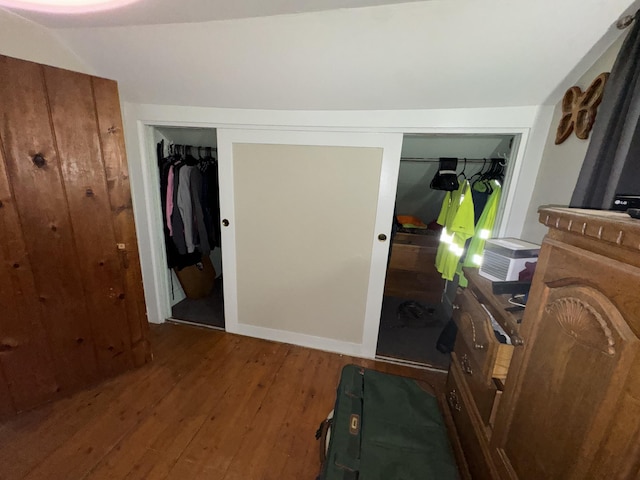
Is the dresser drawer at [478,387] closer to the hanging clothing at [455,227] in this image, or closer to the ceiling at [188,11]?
the hanging clothing at [455,227]

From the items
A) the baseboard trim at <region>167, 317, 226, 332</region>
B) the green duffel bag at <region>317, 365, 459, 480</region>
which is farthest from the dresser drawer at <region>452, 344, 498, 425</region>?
the baseboard trim at <region>167, 317, 226, 332</region>

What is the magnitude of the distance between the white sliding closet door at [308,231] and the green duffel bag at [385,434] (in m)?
0.71

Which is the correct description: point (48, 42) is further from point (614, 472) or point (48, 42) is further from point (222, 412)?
point (614, 472)

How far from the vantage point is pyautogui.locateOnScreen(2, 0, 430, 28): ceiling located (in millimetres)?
1025

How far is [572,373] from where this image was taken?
590 millimetres

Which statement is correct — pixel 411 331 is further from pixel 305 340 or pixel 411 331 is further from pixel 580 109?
pixel 580 109

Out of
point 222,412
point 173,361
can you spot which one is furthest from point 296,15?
point 173,361

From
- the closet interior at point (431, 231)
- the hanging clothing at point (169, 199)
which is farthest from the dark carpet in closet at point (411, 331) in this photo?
the hanging clothing at point (169, 199)

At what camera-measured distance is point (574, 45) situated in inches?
41.9

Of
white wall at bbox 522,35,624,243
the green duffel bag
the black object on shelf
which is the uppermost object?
white wall at bbox 522,35,624,243

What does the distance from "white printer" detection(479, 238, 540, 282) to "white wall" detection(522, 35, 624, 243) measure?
0.37 metres

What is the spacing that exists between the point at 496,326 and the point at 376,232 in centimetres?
93

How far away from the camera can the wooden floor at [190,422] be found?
123 centimetres

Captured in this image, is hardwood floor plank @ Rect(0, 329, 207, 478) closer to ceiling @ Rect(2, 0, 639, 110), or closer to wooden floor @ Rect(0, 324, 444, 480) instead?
wooden floor @ Rect(0, 324, 444, 480)
